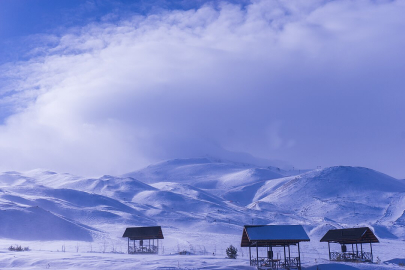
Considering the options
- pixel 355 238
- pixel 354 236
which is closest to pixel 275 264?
pixel 355 238

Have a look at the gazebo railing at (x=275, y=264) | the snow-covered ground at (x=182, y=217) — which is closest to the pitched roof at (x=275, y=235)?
the gazebo railing at (x=275, y=264)

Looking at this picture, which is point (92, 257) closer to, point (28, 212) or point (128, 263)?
point (128, 263)

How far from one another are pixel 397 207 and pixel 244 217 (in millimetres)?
39979

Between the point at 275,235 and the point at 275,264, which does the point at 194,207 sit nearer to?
the point at 275,264

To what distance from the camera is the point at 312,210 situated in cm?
11681

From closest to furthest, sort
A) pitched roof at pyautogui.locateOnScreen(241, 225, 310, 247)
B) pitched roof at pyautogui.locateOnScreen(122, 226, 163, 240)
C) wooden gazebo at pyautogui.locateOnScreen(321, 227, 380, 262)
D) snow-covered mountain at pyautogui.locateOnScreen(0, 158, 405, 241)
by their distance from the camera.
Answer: pitched roof at pyautogui.locateOnScreen(241, 225, 310, 247) → wooden gazebo at pyautogui.locateOnScreen(321, 227, 380, 262) → pitched roof at pyautogui.locateOnScreen(122, 226, 163, 240) → snow-covered mountain at pyautogui.locateOnScreen(0, 158, 405, 241)

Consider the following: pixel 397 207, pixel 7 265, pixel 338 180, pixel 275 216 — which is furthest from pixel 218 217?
pixel 7 265

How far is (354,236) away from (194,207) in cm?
7343

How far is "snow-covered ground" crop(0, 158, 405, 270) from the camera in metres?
43.1

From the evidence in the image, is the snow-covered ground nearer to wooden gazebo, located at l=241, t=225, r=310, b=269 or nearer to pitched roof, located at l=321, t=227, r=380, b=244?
wooden gazebo, located at l=241, t=225, r=310, b=269

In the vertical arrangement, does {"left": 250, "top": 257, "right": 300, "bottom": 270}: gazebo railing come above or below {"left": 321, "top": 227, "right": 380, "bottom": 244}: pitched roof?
below

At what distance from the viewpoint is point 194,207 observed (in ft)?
383

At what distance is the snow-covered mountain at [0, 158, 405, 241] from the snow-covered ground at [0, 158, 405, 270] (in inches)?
7.3

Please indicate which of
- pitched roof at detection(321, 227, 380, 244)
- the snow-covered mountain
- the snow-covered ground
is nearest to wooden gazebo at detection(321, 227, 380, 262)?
pitched roof at detection(321, 227, 380, 244)
